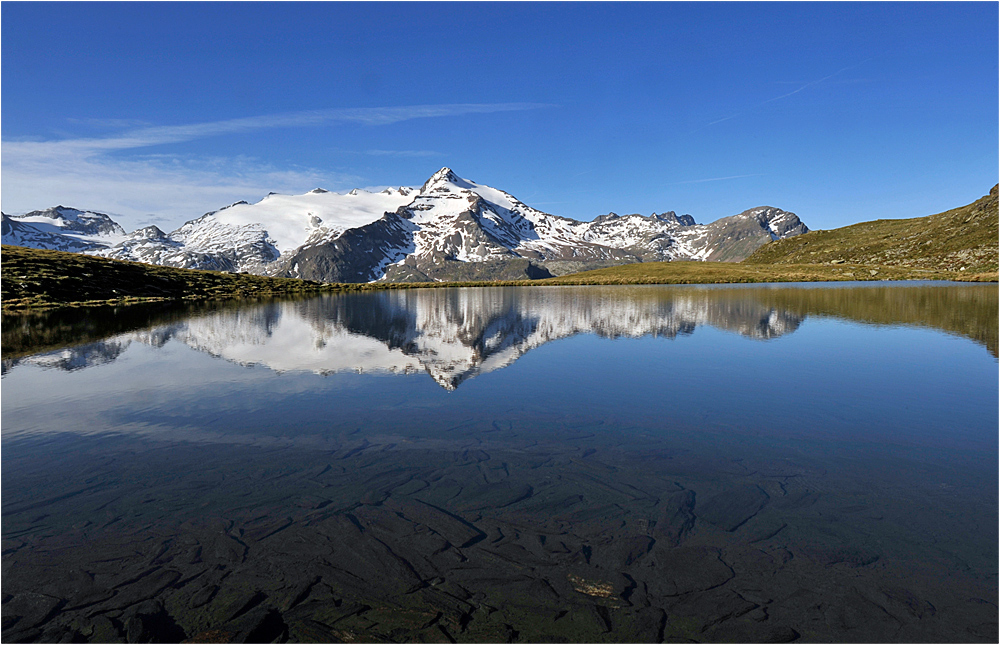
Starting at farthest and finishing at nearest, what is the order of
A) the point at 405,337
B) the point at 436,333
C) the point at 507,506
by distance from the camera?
1. the point at 436,333
2. the point at 405,337
3. the point at 507,506

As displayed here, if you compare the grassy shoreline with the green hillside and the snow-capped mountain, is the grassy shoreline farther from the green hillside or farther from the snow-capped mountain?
the snow-capped mountain

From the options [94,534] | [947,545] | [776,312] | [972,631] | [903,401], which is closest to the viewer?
[972,631]

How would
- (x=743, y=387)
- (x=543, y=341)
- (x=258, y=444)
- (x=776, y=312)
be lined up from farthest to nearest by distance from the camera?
(x=776, y=312) < (x=543, y=341) < (x=743, y=387) < (x=258, y=444)

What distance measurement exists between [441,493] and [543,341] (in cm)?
2250

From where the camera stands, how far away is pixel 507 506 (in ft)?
31.6

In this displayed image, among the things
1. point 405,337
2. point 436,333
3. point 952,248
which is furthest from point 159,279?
point 952,248

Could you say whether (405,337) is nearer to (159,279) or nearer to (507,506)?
(507,506)

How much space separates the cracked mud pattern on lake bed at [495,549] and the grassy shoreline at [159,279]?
230 ft

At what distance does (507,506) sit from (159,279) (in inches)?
4872

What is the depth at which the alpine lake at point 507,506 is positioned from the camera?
6.68 m

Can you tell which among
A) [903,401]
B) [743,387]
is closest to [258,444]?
[743,387]

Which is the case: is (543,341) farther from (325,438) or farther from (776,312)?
(776,312)

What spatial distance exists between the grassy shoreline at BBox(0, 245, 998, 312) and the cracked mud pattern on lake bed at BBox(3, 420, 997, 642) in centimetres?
7016

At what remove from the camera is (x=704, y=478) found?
10.8 m
